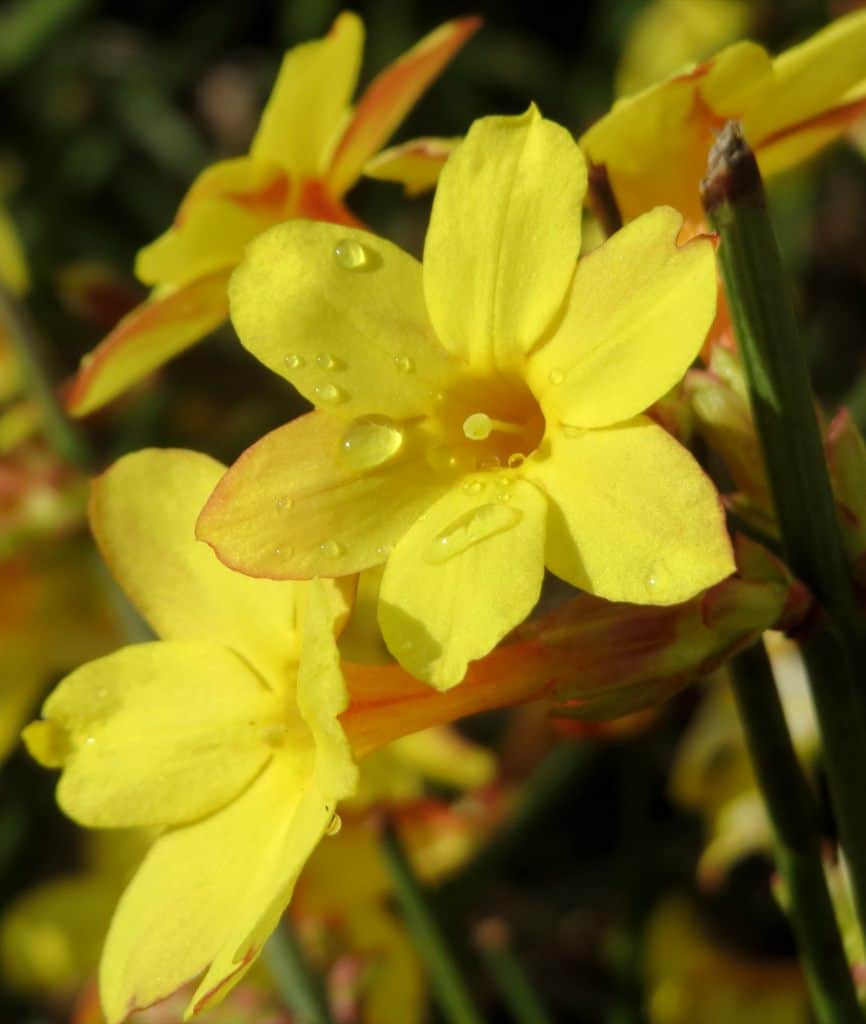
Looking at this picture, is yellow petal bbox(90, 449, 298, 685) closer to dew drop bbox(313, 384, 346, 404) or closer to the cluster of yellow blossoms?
the cluster of yellow blossoms

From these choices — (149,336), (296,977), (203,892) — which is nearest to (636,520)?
(203,892)

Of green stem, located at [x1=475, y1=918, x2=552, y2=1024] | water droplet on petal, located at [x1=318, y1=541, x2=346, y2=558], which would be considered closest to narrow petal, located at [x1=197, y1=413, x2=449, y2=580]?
water droplet on petal, located at [x1=318, y1=541, x2=346, y2=558]

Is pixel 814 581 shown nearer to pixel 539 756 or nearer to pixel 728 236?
pixel 728 236

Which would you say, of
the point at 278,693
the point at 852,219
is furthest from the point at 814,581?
the point at 852,219

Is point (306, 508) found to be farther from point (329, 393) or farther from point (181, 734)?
point (181, 734)

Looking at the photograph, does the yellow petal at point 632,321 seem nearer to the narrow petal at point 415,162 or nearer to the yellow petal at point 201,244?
the narrow petal at point 415,162

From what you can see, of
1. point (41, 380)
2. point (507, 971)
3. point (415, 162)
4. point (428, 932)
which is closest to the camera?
point (415, 162)
